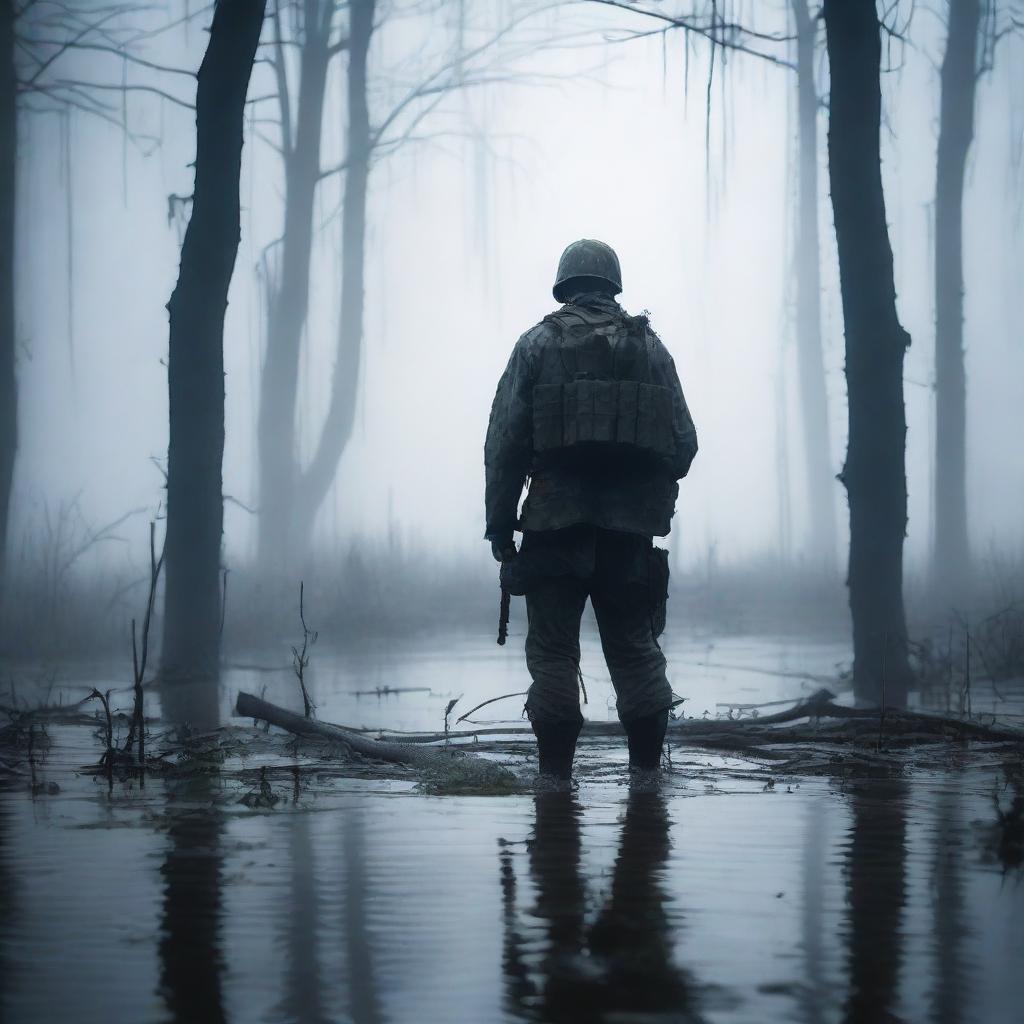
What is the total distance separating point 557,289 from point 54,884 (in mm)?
3021

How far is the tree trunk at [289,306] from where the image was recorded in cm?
2198

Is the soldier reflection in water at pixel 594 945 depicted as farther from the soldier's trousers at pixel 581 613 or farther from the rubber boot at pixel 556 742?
the soldier's trousers at pixel 581 613

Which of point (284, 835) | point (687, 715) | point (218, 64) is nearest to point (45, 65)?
point (218, 64)

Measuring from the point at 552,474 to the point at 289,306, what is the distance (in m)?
18.1

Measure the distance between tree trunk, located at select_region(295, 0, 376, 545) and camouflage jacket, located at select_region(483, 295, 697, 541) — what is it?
674 inches

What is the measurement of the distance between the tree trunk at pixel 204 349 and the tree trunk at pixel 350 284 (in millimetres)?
12082

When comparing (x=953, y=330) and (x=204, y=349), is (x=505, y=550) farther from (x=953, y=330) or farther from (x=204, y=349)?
(x=953, y=330)

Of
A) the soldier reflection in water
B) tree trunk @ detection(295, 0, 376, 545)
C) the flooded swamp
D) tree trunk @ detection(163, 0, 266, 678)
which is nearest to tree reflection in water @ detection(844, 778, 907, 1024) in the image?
the flooded swamp

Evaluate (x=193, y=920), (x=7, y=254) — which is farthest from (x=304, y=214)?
(x=193, y=920)

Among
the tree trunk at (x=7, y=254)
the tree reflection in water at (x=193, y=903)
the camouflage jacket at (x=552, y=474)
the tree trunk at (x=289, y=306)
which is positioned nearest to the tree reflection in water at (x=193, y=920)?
the tree reflection in water at (x=193, y=903)

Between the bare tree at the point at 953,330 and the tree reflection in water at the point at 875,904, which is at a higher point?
the bare tree at the point at 953,330

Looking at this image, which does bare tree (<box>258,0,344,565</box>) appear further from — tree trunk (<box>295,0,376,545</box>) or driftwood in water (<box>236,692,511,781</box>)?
driftwood in water (<box>236,692,511,781</box>)

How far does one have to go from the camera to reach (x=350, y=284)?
23.3m

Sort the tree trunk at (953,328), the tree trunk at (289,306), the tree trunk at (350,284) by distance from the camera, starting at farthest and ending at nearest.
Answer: the tree trunk at (289,306)
the tree trunk at (350,284)
the tree trunk at (953,328)
